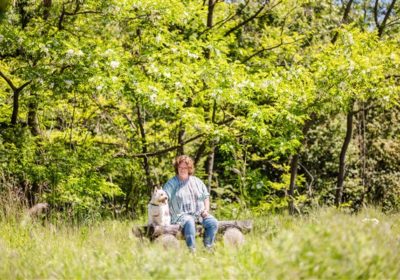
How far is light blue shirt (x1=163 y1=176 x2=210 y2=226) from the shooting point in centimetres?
767

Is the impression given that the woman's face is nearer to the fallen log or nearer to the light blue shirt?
the light blue shirt

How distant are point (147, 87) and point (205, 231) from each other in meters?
3.02

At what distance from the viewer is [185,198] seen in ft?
25.3

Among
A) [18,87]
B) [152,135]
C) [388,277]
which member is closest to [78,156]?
[18,87]

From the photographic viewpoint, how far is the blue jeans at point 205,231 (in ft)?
22.9

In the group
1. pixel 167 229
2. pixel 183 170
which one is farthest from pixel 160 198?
pixel 183 170

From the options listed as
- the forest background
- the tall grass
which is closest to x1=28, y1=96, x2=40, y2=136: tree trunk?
the forest background

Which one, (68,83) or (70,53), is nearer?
(70,53)

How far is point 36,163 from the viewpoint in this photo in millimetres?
10414

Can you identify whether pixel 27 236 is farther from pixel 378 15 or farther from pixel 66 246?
pixel 378 15

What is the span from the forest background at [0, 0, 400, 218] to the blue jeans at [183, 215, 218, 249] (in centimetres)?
129

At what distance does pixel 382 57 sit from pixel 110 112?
5.18 m

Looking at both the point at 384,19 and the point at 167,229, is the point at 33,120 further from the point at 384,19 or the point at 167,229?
the point at 384,19

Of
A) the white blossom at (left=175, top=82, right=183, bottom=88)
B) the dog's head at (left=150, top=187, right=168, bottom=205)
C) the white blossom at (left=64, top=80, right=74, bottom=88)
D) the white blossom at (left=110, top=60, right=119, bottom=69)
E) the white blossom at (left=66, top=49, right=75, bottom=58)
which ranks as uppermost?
the white blossom at (left=66, top=49, right=75, bottom=58)
